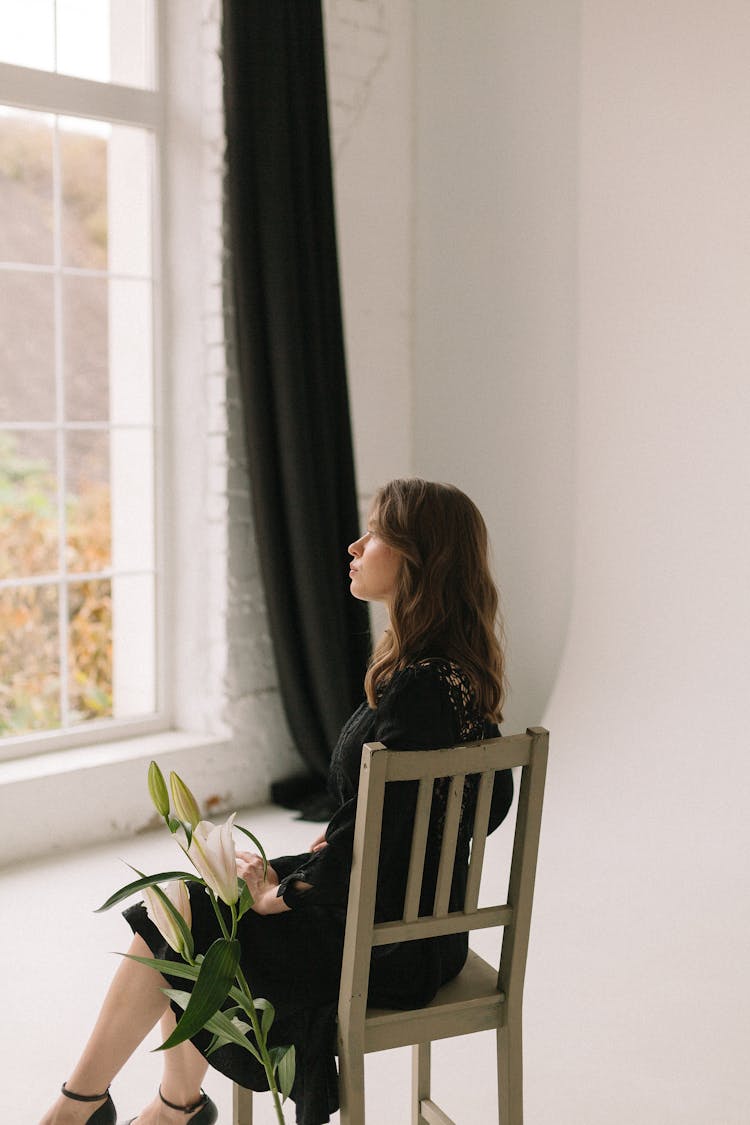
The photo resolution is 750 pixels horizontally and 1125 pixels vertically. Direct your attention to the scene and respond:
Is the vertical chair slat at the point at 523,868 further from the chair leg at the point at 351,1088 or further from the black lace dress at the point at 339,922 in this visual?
the chair leg at the point at 351,1088

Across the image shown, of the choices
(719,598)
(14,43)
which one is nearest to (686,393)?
(719,598)

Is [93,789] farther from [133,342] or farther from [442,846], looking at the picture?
[442,846]

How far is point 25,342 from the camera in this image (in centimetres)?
463

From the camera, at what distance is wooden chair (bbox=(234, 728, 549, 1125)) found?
1.60 meters

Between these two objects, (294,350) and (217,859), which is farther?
(294,350)

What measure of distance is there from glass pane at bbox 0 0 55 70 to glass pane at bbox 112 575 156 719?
1674 millimetres

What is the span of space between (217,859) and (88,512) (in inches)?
123

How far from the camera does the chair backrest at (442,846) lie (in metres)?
1.59

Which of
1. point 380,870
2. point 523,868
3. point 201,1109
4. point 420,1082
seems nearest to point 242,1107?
point 201,1109

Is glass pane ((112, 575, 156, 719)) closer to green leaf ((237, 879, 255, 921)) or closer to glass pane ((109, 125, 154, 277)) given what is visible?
glass pane ((109, 125, 154, 277))

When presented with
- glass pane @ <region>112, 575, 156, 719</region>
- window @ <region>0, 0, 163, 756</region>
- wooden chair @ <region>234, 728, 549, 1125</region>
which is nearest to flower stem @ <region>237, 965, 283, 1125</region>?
wooden chair @ <region>234, 728, 549, 1125</region>

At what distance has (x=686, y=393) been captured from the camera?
3.94 meters

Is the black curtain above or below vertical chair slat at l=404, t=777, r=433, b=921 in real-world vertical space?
above

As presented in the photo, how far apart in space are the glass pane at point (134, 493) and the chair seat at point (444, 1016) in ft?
8.76
